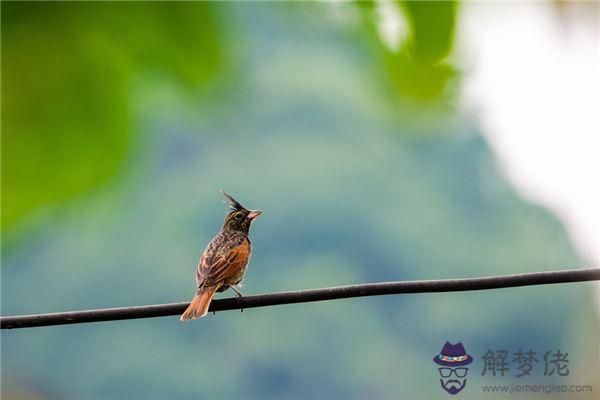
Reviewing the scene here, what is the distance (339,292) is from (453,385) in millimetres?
2737

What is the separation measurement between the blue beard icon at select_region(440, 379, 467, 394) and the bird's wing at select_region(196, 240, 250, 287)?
156 centimetres

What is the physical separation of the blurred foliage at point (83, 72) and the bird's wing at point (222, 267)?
3582mm

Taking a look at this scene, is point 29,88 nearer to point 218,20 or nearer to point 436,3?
point 218,20

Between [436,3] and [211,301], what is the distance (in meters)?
3.45

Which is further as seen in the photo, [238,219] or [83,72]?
[238,219]

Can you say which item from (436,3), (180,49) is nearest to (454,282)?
(436,3)

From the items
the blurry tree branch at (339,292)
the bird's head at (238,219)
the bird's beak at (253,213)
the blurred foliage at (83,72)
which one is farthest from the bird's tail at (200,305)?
the blurred foliage at (83,72)

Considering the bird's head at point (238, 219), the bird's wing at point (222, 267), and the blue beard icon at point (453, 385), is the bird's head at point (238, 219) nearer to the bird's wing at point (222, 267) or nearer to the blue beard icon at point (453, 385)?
the bird's wing at point (222, 267)

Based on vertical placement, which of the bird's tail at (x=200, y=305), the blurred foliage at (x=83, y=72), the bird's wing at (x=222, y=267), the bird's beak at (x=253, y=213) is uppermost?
the bird's beak at (x=253, y=213)

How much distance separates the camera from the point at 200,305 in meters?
4.08

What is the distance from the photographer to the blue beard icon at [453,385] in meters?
4.41

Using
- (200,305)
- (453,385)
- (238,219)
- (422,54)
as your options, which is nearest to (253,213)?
(238,219)

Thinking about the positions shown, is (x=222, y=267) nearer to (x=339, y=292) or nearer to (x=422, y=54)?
(x=339, y=292)

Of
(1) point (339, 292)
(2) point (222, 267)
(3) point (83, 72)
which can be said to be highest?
(2) point (222, 267)
